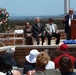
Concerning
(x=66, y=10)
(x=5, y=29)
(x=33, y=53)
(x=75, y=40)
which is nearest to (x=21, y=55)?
(x=75, y=40)

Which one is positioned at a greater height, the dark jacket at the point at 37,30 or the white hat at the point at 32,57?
the white hat at the point at 32,57

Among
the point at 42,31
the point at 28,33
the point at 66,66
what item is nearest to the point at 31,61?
the point at 66,66

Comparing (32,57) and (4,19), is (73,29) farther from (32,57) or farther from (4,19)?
(32,57)

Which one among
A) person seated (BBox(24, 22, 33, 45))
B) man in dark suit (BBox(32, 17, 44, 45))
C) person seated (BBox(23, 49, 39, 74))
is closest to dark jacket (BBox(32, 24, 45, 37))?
man in dark suit (BBox(32, 17, 44, 45))

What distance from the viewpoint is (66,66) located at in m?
5.82

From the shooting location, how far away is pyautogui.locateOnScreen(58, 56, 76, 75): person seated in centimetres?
580

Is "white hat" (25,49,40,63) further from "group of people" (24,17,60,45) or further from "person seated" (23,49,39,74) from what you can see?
"group of people" (24,17,60,45)

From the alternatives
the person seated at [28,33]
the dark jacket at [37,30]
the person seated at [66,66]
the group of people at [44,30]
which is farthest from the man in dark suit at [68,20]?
the person seated at [66,66]

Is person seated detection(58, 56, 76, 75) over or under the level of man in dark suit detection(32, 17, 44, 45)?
over

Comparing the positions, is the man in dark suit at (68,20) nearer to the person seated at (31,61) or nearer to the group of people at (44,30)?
the group of people at (44,30)

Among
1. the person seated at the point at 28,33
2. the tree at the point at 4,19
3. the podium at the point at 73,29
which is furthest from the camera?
the tree at the point at 4,19

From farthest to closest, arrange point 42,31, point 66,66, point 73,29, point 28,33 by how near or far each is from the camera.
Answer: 1. point 28,33
2. point 42,31
3. point 73,29
4. point 66,66

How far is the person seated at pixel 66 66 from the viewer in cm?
580

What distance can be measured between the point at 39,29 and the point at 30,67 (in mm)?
7485
